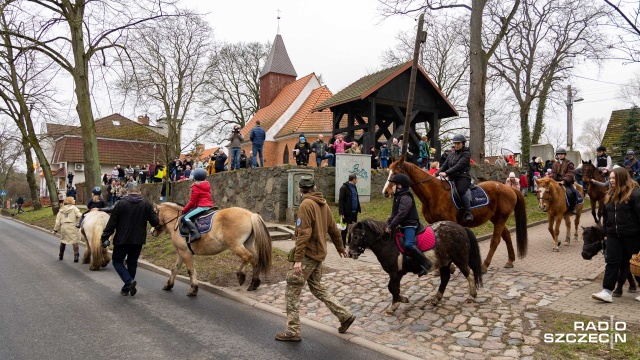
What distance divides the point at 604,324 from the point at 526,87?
29.7 m

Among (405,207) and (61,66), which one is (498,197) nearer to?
(405,207)

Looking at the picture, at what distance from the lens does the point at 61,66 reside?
16453mm

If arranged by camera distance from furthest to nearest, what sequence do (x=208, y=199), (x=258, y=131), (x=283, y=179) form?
(x=258, y=131)
(x=283, y=179)
(x=208, y=199)

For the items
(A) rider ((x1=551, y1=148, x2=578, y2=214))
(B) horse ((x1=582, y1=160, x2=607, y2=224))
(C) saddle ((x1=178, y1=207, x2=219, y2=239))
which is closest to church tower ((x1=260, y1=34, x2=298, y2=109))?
(A) rider ((x1=551, y1=148, x2=578, y2=214))

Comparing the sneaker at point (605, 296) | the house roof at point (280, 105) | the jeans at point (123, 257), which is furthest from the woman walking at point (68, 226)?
the house roof at point (280, 105)

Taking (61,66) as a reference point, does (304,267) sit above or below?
below

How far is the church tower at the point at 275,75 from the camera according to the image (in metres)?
41.9

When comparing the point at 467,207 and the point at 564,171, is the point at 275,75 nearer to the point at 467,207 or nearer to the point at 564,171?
the point at 564,171

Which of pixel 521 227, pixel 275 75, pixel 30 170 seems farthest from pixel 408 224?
pixel 275 75

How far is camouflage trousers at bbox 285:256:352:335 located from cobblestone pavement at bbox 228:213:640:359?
1.98ft

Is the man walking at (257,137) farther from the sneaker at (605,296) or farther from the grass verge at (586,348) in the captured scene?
the grass verge at (586,348)

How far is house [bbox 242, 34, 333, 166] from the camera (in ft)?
104

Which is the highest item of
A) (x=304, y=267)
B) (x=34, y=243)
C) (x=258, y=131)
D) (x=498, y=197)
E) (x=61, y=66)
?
(x=61, y=66)

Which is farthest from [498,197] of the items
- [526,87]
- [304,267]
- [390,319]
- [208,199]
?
[526,87]
